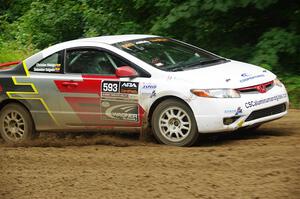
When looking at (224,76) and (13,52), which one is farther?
(13,52)

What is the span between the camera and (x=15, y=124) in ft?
31.6

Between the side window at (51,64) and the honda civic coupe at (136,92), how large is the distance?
0.01 meters

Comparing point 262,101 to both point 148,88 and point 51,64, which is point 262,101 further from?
point 51,64

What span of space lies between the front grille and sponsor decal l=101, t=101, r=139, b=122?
4.93 feet

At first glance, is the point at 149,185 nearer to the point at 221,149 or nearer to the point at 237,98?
the point at 221,149

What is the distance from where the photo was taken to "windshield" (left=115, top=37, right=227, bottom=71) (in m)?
8.79

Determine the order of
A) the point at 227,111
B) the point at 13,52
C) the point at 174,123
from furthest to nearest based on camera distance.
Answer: the point at 13,52
the point at 174,123
the point at 227,111

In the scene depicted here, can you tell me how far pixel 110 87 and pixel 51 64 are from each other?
116 centimetres

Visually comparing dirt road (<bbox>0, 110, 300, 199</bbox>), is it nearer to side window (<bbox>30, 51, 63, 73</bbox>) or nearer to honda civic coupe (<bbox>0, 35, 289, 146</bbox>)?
honda civic coupe (<bbox>0, 35, 289, 146</bbox>)

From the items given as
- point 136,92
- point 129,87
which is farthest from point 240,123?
point 129,87

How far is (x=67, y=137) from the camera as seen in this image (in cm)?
980

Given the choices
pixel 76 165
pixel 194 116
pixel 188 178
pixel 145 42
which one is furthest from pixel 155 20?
pixel 188 178

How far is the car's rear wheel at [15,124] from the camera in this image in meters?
9.52

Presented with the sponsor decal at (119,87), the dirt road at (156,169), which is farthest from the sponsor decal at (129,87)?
the dirt road at (156,169)
